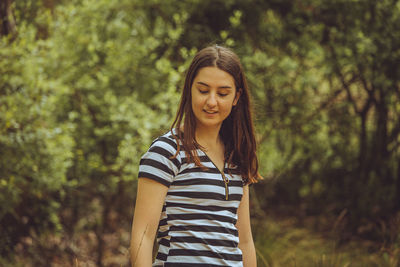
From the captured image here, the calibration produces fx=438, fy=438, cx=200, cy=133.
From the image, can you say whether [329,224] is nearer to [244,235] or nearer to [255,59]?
[255,59]

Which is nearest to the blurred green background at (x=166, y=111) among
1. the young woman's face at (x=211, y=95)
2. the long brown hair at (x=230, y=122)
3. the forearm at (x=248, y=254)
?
the forearm at (x=248, y=254)

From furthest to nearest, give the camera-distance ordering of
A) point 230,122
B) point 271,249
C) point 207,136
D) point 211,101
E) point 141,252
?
point 271,249
point 230,122
point 207,136
point 211,101
point 141,252

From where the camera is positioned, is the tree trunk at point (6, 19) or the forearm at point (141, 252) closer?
the forearm at point (141, 252)

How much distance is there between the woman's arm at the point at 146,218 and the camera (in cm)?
170

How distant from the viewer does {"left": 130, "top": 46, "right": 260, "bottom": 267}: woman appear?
1.72 meters

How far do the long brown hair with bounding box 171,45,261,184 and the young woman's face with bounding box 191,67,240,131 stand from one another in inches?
1.2

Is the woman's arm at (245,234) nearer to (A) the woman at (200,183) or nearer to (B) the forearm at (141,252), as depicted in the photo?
(A) the woman at (200,183)

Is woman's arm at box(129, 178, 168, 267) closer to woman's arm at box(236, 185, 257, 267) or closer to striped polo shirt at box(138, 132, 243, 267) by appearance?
striped polo shirt at box(138, 132, 243, 267)

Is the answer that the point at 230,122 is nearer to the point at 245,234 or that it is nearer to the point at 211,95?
the point at 211,95

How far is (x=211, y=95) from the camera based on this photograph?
1881 millimetres

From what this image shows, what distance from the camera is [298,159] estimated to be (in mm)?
5363

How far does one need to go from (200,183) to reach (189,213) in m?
0.13

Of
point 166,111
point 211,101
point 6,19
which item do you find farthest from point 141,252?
point 6,19

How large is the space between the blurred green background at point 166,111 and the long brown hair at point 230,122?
1714 millimetres
